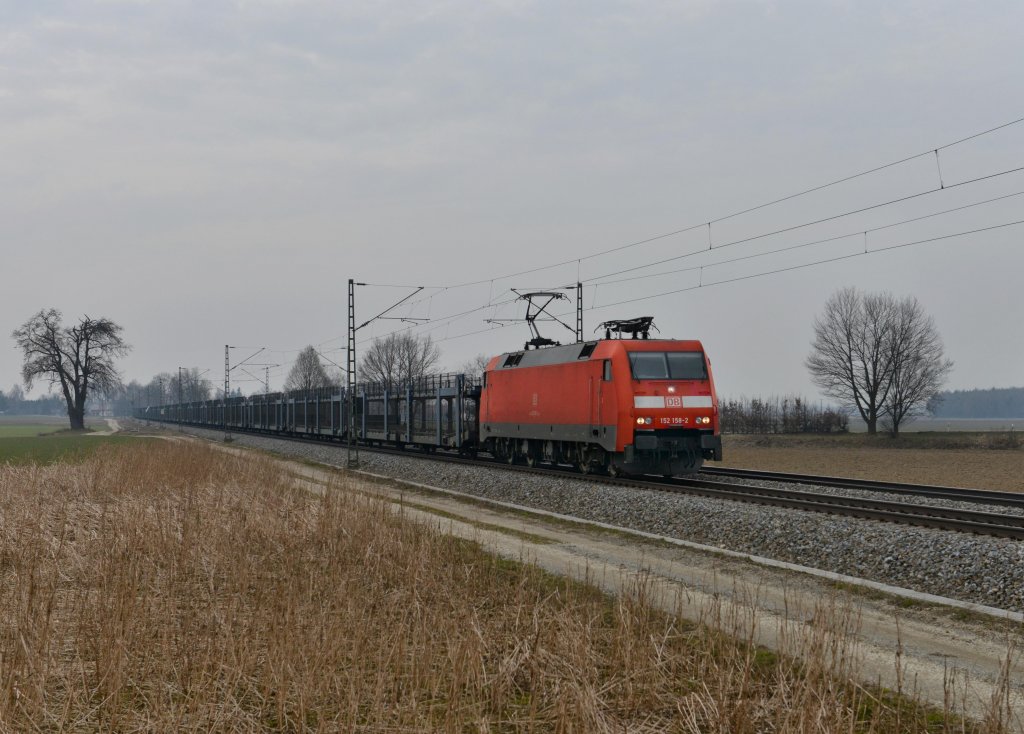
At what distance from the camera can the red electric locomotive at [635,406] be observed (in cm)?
2150

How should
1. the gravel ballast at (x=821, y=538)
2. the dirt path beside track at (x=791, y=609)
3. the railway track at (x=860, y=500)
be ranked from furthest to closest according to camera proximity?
the railway track at (x=860, y=500) → the gravel ballast at (x=821, y=538) → the dirt path beside track at (x=791, y=609)

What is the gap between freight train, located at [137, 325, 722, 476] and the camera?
21.6 metres

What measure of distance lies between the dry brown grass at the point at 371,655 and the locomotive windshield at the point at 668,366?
1143 cm

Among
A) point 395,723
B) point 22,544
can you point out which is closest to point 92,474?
point 22,544

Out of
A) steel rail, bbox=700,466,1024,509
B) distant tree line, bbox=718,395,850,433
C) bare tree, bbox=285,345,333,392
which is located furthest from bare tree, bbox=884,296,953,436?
bare tree, bbox=285,345,333,392

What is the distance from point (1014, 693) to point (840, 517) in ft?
24.9

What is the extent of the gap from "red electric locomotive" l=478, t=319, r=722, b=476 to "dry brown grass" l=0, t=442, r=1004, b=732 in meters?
10.9

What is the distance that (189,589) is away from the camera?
943 centimetres

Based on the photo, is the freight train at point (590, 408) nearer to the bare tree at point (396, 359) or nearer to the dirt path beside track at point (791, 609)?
the dirt path beside track at point (791, 609)

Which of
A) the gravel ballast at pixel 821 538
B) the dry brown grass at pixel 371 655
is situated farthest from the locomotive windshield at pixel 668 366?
the dry brown grass at pixel 371 655

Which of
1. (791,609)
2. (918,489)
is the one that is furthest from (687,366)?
(791,609)

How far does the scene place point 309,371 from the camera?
127062mm

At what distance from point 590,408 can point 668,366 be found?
2276mm

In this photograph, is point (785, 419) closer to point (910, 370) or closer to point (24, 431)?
point (910, 370)
